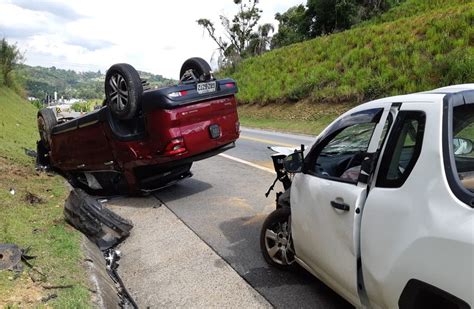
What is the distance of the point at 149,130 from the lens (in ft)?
21.3

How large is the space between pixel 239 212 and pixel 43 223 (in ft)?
8.47

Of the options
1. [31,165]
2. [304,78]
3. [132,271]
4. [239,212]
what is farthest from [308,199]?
[304,78]

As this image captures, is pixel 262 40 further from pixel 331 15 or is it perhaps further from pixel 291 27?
pixel 331 15

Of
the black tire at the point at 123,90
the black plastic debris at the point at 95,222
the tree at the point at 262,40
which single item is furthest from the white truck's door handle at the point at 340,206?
the tree at the point at 262,40

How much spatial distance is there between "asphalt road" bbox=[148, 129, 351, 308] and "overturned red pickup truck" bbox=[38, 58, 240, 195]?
0.69 metres

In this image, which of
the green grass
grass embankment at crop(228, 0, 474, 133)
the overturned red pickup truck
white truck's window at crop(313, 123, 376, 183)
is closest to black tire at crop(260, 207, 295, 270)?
white truck's window at crop(313, 123, 376, 183)

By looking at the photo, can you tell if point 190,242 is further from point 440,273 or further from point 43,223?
point 440,273

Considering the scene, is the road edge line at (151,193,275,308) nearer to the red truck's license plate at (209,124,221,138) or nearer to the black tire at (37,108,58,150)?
the red truck's license plate at (209,124,221,138)

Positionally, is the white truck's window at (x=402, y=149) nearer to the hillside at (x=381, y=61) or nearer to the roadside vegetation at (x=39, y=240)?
the roadside vegetation at (x=39, y=240)

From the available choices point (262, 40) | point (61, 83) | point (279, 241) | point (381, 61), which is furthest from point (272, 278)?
point (61, 83)

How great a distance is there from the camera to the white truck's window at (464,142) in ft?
8.73

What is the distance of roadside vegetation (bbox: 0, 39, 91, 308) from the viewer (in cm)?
349

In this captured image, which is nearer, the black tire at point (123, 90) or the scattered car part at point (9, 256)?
the scattered car part at point (9, 256)

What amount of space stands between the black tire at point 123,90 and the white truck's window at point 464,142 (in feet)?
15.4
